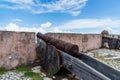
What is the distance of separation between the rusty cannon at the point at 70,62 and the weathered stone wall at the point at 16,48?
1.34ft

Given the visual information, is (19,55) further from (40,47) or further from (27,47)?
(40,47)

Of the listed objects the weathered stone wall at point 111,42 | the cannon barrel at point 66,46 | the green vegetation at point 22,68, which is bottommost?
the green vegetation at point 22,68

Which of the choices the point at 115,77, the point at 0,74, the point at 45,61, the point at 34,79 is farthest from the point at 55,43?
the point at 115,77

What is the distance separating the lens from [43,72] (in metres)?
6.73

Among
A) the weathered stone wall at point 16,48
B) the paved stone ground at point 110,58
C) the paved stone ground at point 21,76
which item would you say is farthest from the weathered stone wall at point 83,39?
the paved stone ground at point 21,76

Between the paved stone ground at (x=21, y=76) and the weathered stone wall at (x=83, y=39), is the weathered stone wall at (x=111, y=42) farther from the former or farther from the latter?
the paved stone ground at (x=21, y=76)

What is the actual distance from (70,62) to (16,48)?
2.97m

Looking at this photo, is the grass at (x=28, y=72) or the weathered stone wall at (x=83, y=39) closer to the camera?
the grass at (x=28, y=72)

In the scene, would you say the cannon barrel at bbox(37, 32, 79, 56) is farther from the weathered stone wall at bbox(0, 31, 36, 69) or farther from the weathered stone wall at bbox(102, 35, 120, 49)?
the weathered stone wall at bbox(102, 35, 120, 49)

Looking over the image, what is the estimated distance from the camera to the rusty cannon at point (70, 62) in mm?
4227

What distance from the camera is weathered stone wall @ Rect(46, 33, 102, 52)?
1025 centimetres

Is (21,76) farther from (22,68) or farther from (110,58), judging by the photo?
(110,58)

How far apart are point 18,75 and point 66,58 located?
205 cm

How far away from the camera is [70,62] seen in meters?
5.01
